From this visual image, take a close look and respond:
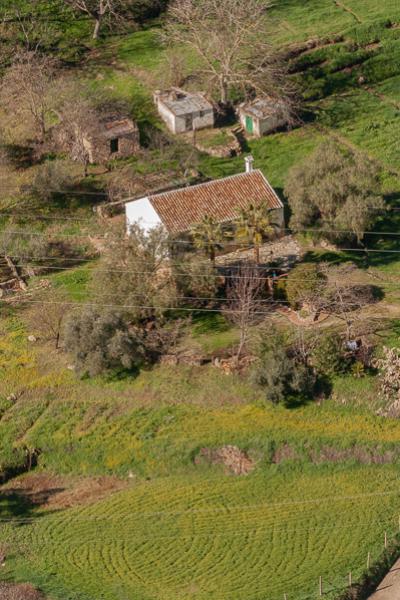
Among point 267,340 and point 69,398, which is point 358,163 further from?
point 69,398

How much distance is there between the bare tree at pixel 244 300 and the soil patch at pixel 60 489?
10417mm

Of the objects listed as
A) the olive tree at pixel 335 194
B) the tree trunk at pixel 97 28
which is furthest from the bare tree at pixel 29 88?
the olive tree at pixel 335 194

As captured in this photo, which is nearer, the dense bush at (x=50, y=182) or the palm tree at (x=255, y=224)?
the palm tree at (x=255, y=224)

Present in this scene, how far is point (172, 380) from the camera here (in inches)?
2496

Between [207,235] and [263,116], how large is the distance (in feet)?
57.9

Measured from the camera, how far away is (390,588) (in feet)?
173

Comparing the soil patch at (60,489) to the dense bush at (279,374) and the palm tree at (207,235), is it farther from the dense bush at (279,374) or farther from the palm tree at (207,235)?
the palm tree at (207,235)

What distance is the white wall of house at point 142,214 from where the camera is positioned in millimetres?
70625

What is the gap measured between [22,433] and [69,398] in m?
3.29

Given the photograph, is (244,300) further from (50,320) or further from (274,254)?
(50,320)

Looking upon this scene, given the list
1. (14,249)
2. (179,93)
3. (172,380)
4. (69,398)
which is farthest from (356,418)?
(179,93)

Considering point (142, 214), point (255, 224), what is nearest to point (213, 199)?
point (142, 214)

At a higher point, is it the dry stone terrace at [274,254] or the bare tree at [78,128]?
the bare tree at [78,128]

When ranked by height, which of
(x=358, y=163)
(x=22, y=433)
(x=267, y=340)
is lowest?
(x=22, y=433)
